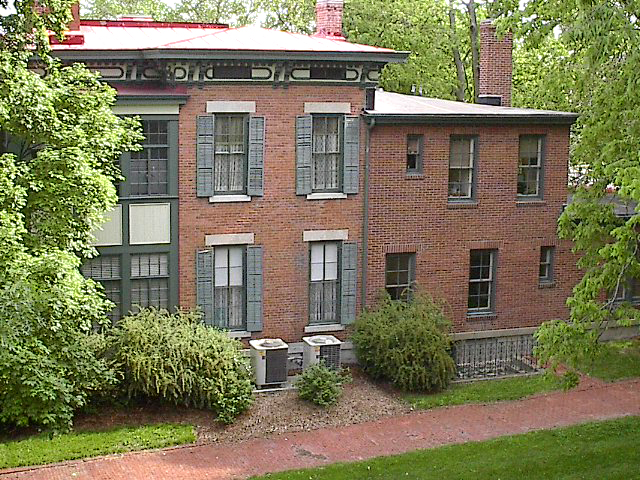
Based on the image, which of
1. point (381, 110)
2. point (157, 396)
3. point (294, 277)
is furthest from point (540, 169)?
point (157, 396)

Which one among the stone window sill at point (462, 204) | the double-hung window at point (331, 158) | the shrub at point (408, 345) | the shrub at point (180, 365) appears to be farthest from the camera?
the stone window sill at point (462, 204)

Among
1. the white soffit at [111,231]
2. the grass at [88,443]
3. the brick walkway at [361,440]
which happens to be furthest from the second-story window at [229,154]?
the brick walkway at [361,440]

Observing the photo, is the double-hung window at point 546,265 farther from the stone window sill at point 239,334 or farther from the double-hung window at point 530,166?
the stone window sill at point 239,334

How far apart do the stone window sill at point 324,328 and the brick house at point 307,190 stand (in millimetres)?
36

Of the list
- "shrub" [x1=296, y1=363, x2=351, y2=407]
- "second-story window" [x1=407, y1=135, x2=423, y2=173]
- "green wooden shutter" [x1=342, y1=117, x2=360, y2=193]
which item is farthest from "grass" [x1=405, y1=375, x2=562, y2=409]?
"second-story window" [x1=407, y1=135, x2=423, y2=173]

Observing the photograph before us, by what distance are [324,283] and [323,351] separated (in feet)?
6.48

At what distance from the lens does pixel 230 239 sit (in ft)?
72.3

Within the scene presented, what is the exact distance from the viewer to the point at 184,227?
2162 cm

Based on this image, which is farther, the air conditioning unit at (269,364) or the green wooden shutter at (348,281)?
the green wooden shutter at (348,281)

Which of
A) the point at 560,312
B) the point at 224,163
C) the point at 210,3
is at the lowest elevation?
the point at 560,312

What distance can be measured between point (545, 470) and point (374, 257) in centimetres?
777

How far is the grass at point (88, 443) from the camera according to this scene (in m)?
17.2

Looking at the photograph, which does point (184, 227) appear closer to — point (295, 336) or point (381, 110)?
point (295, 336)

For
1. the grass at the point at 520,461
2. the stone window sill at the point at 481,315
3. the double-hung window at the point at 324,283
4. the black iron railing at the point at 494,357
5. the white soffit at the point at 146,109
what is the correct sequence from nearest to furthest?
the grass at the point at 520,461, the white soffit at the point at 146,109, the double-hung window at the point at 324,283, the black iron railing at the point at 494,357, the stone window sill at the point at 481,315
